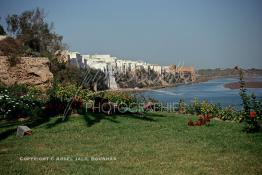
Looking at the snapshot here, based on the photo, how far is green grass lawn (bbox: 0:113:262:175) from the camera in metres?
5.97

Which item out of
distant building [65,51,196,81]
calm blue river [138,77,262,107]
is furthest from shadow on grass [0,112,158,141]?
distant building [65,51,196,81]

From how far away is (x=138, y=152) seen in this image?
7.25 m

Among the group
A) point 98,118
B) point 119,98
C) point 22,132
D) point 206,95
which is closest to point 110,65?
point 206,95

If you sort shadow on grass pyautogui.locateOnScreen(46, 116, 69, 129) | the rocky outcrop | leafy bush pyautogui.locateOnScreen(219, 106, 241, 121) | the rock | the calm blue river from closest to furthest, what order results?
the rock → shadow on grass pyautogui.locateOnScreen(46, 116, 69, 129) → leafy bush pyautogui.locateOnScreen(219, 106, 241, 121) → the rocky outcrop → the calm blue river

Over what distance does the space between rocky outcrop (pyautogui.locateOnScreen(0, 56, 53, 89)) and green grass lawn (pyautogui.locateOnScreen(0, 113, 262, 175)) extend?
13.7 metres

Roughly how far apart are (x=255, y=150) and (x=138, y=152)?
2405 millimetres

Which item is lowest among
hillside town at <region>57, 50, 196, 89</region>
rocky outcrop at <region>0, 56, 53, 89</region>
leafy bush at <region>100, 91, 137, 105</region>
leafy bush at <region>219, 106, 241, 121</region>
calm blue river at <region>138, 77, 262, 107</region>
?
calm blue river at <region>138, 77, 262, 107</region>

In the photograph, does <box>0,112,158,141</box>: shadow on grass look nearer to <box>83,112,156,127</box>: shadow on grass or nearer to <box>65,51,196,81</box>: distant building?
<box>83,112,156,127</box>: shadow on grass

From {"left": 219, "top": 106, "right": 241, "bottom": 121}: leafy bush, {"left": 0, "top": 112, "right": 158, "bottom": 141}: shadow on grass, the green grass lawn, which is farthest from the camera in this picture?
{"left": 219, "top": 106, "right": 241, "bottom": 121}: leafy bush

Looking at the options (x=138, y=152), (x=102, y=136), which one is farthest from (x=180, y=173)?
(x=102, y=136)

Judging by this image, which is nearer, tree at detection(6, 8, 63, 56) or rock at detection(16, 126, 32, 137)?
rock at detection(16, 126, 32, 137)

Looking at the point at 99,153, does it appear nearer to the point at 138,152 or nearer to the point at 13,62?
the point at 138,152

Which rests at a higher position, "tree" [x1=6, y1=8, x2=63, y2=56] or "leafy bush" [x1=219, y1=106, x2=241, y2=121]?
"tree" [x1=6, y1=8, x2=63, y2=56]

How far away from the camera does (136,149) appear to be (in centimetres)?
755
